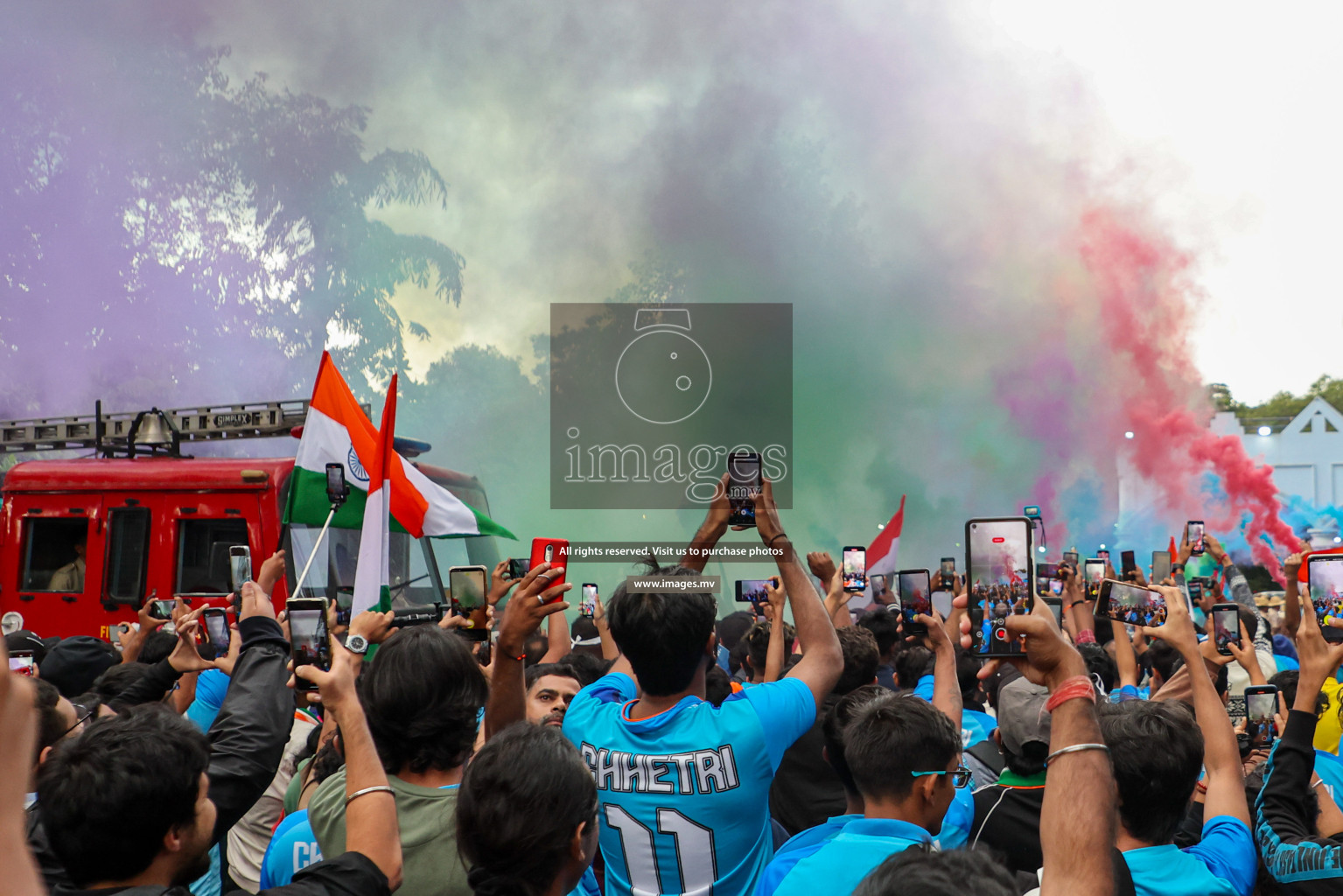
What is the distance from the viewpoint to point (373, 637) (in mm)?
2891

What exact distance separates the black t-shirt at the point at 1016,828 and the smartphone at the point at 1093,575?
2.92m

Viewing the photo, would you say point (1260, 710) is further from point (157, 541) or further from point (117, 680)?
point (157, 541)

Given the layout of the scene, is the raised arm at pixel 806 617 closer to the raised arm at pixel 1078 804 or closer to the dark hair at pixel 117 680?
Result: the raised arm at pixel 1078 804

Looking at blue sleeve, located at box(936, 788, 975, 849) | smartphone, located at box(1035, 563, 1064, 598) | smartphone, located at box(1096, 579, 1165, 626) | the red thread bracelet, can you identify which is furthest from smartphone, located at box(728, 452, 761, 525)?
smartphone, located at box(1035, 563, 1064, 598)

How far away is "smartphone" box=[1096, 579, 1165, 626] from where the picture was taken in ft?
9.40

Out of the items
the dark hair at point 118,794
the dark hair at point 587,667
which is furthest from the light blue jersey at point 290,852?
the dark hair at point 587,667

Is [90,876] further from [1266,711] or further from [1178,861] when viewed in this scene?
[1266,711]

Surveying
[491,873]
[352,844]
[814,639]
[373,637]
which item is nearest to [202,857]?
[352,844]

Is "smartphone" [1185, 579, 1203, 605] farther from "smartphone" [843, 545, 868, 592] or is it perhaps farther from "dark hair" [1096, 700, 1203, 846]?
"dark hair" [1096, 700, 1203, 846]

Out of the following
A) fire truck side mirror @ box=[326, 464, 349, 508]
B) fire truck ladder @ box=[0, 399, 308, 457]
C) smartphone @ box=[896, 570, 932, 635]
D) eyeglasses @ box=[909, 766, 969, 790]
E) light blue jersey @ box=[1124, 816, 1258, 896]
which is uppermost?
fire truck ladder @ box=[0, 399, 308, 457]

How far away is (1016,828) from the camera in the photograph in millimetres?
2854

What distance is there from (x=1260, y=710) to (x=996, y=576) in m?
1.27

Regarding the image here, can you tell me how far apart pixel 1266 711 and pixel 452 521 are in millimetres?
6138

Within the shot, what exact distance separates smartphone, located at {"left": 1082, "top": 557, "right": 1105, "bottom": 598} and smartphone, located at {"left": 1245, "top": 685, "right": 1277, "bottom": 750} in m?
2.41
